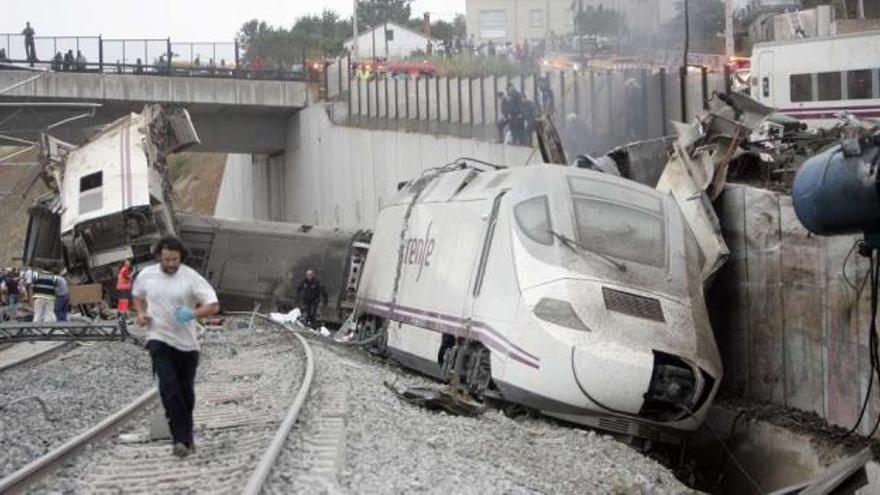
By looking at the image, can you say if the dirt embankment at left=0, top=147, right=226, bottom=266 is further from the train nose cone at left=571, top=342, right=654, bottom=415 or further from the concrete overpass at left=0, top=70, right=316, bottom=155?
the train nose cone at left=571, top=342, right=654, bottom=415

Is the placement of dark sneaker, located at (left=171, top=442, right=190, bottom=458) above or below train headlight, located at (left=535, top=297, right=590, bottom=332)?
below

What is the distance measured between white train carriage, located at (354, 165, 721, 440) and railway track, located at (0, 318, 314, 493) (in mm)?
1836

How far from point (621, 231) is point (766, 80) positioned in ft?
51.8

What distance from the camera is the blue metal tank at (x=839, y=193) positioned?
8766 mm

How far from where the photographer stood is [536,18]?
45156 millimetres

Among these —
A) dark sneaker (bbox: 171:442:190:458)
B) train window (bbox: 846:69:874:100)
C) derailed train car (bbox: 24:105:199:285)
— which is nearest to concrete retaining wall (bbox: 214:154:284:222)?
derailed train car (bbox: 24:105:199:285)

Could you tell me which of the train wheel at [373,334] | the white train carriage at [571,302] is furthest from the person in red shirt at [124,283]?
the white train carriage at [571,302]

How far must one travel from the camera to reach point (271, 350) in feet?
63.7

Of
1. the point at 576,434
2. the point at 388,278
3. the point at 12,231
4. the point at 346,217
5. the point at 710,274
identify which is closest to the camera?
the point at 576,434

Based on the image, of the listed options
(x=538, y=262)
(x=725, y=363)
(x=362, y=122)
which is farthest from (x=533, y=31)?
(x=538, y=262)

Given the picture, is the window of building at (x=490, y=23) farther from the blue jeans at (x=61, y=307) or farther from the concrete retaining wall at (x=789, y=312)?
the concrete retaining wall at (x=789, y=312)

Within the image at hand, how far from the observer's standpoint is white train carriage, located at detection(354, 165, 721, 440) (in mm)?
11328

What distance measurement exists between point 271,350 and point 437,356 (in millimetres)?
5536

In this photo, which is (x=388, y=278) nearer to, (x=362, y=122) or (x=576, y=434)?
(x=576, y=434)
